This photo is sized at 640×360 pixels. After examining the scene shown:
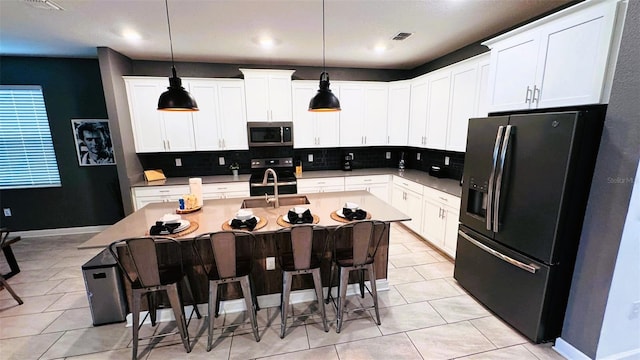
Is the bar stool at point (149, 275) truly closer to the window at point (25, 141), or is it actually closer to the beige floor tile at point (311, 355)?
the beige floor tile at point (311, 355)

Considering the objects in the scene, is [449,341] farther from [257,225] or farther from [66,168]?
[66,168]

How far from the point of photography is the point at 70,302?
8.51ft

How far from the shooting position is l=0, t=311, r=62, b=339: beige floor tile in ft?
7.21

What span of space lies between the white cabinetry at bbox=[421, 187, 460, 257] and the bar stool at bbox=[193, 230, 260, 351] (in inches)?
92.6

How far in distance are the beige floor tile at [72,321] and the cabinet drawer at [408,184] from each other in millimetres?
4005

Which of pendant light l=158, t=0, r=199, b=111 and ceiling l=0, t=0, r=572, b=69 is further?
ceiling l=0, t=0, r=572, b=69

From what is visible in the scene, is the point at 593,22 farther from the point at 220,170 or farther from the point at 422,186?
the point at 220,170

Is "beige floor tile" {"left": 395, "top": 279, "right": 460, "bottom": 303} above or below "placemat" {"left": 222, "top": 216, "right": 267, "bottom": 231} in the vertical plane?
below

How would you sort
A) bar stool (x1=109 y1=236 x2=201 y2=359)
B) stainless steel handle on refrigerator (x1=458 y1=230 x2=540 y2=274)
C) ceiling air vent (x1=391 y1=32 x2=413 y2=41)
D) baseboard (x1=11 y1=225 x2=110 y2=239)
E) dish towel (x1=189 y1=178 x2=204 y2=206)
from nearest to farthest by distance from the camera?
bar stool (x1=109 y1=236 x2=201 y2=359) < stainless steel handle on refrigerator (x1=458 y1=230 x2=540 y2=274) < dish towel (x1=189 y1=178 x2=204 y2=206) < ceiling air vent (x1=391 y1=32 x2=413 y2=41) < baseboard (x1=11 y1=225 x2=110 y2=239)

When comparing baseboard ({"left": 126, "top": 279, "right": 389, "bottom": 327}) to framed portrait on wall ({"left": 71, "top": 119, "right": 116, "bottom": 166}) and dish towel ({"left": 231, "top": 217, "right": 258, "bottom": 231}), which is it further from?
framed portrait on wall ({"left": 71, "top": 119, "right": 116, "bottom": 166})

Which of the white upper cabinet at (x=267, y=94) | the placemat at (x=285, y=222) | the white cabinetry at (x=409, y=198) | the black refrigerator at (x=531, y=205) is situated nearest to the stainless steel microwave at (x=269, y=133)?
the white upper cabinet at (x=267, y=94)

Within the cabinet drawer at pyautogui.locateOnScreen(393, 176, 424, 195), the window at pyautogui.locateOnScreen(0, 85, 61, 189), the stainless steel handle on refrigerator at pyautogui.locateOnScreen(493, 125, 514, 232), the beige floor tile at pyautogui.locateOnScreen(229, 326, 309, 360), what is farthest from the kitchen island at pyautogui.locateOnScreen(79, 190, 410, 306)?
the window at pyautogui.locateOnScreen(0, 85, 61, 189)

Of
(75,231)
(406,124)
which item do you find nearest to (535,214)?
(406,124)

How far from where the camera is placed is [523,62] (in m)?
2.13
